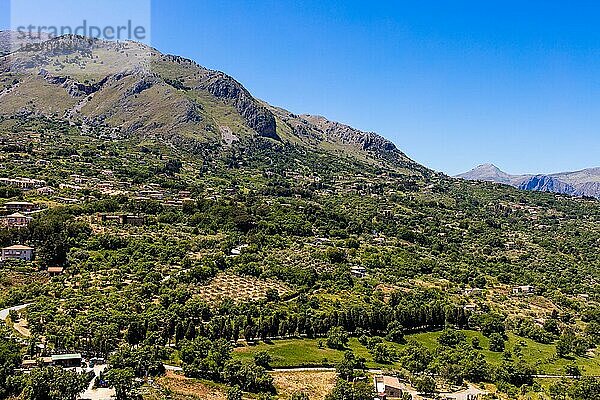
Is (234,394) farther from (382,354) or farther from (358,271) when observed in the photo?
(358,271)

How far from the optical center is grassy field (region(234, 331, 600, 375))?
42.6 meters

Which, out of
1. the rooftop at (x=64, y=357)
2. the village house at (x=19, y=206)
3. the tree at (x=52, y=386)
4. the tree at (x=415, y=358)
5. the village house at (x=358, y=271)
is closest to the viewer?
the tree at (x=52, y=386)

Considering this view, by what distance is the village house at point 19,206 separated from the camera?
246ft

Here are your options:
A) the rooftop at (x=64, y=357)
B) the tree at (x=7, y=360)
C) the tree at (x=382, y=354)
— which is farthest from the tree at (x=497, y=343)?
the tree at (x=7, y=360)

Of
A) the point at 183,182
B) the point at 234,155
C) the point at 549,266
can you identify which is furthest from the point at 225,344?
the point at 234,155

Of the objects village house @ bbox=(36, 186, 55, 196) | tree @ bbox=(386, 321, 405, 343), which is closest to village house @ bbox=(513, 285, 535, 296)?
tree @ bbox=(386, 321, 405, 343)

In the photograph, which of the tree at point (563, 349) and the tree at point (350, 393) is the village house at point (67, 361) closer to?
the tree at point (350, 393)

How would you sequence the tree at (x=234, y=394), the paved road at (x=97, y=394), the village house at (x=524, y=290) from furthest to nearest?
the village house at (x=524, y=290) < the tree at (x=234, y=394) < the paved road at (x=97, y=394)

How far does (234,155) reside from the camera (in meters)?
172

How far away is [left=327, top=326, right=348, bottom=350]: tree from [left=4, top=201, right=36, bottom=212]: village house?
51369 millimetres

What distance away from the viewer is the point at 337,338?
46.9 metres

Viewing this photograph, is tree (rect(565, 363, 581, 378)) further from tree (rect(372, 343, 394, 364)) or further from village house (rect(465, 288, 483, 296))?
village house (rect(465, 288, 483, 296))

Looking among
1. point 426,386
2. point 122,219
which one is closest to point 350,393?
point 426,386

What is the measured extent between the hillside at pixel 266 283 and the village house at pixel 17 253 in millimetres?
248
